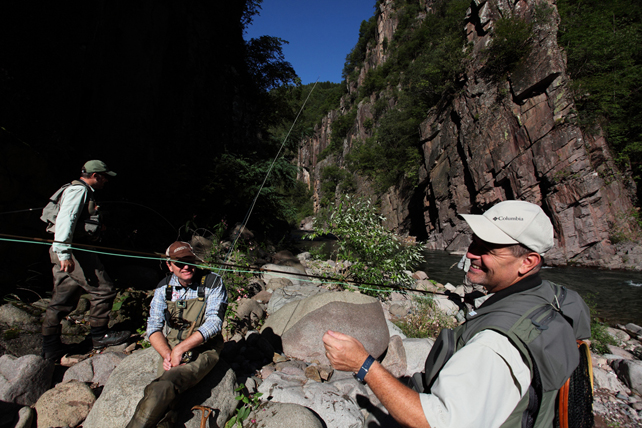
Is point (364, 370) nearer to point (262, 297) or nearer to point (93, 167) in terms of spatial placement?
point (93, 167)

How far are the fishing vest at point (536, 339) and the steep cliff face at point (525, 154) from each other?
1823 centimetres

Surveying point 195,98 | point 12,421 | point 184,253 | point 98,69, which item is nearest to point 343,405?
point 184,253

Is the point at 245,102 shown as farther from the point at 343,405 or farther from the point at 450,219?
the point at 450,219

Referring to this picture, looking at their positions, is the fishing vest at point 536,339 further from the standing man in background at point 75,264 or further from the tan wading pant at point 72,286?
the tan wading pant at point 72,286

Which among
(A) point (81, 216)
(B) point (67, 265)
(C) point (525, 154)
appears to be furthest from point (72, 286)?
(C) point (525, 154)

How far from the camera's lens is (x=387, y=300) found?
6.55 m

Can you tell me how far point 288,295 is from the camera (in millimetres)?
5848

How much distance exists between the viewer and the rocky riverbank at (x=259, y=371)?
2498mm

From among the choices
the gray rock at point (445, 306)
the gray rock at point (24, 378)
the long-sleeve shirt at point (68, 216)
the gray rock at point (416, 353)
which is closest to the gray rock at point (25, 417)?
the gray rock at point (24, 378)

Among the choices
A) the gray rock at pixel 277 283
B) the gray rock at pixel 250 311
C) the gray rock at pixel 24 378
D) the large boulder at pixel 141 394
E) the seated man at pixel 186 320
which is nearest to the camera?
the large boulder at pixel 141 394

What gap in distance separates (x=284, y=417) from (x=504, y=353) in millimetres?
2163

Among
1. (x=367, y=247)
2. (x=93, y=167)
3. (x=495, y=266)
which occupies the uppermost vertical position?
(x=93, y=167)

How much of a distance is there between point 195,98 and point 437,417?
504 inches

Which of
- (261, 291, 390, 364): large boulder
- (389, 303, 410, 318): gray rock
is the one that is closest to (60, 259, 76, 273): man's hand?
(261, 291, 390, 364): large boulder
